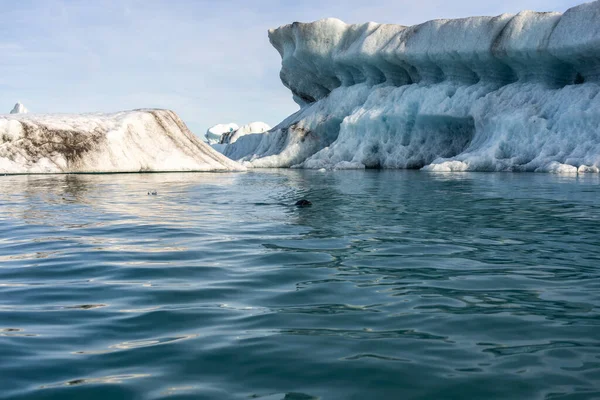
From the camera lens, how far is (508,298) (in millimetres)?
3918

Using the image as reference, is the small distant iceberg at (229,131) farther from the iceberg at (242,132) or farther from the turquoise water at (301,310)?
the turquoise water at (301,310)

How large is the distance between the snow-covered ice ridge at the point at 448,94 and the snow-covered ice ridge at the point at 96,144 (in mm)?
10426

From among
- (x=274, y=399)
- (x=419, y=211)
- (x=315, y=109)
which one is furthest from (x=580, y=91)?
(x=274, y=399)

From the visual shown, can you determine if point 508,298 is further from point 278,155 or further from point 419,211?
point 278,155

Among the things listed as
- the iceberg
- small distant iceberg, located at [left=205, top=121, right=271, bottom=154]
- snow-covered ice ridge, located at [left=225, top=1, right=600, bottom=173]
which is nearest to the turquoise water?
snow-covered ice ridge, located at [left=225, top=1, right=600, bottom=173]

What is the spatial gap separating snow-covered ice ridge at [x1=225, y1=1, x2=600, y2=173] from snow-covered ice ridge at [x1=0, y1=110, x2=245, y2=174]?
10426 mm

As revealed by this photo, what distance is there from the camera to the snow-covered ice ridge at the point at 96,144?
22172 mm

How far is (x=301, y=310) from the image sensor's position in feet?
12.1

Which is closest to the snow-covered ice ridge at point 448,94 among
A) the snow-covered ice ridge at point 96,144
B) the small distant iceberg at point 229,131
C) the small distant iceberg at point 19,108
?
the snow-covered ice ridge at point 96,144

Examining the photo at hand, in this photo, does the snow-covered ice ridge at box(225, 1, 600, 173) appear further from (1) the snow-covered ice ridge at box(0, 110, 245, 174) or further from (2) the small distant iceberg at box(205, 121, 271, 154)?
(2) the small distant iceberg at box(205, 121, 271, 154)

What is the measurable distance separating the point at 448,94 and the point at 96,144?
1712 cm

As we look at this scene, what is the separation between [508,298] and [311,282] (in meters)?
1.26

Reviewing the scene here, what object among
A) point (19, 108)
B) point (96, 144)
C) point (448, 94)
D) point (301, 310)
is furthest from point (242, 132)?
point (301, 310)

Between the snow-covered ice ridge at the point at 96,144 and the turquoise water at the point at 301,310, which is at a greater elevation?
the snow-covered ice ridge at the point at 96,144
